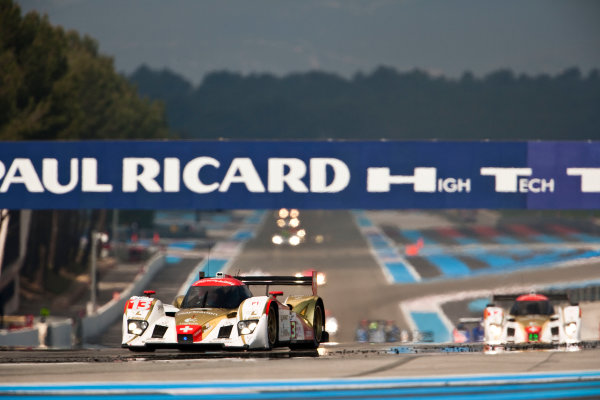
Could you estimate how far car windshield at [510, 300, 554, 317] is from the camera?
944 inches

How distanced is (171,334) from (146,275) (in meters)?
45.3

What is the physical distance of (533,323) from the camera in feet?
76.4

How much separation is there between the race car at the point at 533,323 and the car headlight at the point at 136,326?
9968 millimetres

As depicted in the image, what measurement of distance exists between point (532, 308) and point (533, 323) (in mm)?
871

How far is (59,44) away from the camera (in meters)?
55.2

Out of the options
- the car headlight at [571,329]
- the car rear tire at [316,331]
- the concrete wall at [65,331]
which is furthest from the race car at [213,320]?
the concrete wall at [65,331]

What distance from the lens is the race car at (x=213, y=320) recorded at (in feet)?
49.4

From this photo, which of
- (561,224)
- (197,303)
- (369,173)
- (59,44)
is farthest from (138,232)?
(197,303)

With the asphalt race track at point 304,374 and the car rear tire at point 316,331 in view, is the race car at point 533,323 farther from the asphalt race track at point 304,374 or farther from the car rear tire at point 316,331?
the car rear tire at point 316,331

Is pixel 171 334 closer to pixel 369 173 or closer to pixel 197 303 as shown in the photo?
pixel 197 303

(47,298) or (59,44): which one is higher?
(59,44)

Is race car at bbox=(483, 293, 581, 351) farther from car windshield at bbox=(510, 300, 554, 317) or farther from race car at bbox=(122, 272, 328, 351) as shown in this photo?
race car at bbox=(122, 272, 328, 351)

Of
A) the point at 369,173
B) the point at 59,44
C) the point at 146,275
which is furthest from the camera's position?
the point at 146,275

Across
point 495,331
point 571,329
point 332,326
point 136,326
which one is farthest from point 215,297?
point 332,326
